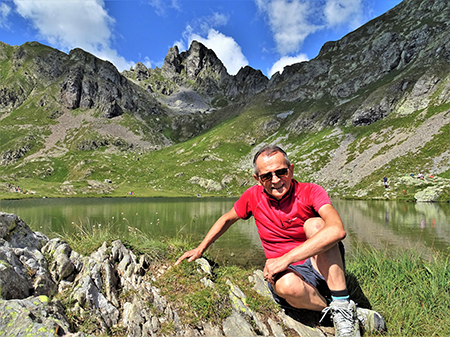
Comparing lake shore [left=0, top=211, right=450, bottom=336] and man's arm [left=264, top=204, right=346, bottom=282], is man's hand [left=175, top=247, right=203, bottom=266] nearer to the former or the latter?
lake shore [left=0, top=211, right=450, bottom=336]

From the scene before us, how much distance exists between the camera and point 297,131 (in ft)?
441

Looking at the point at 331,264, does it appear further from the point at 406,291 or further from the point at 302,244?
the point at 406,291

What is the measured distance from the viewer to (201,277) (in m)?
6.15

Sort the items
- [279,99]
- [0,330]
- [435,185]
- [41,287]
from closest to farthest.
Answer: [0,330] < [41,287] < [435,185] < [279,99]

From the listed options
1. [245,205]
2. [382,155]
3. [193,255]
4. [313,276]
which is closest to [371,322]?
[313,276]

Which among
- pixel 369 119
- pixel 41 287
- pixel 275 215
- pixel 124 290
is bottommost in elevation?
pixel 124 290

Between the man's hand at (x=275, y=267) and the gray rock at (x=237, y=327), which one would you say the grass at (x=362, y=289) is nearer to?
the gray rock at (x=237, y=327)

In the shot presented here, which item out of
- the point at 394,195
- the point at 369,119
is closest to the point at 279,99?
the point at 369,119

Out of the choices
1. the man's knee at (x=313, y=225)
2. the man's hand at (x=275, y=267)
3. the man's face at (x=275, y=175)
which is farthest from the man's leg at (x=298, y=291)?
the man's face at (x=275, y=175)

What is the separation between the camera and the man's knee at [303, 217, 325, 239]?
4.55 metres

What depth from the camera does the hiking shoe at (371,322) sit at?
4.88 meters

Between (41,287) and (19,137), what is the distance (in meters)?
198

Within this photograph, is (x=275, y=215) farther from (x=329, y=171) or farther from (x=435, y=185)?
(x=329, y=171)

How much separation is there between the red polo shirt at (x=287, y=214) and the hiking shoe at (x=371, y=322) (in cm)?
176
